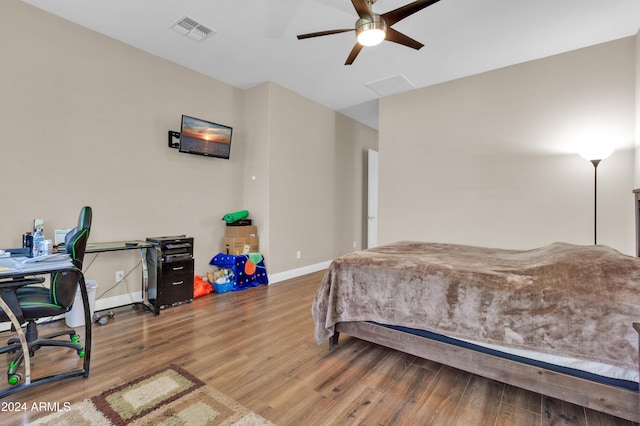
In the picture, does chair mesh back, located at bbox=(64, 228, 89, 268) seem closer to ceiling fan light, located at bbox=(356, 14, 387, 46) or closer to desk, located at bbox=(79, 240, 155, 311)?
desk, located at bbox=(79, 240, 155, 311)

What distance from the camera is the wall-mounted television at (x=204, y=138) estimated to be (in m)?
3.81

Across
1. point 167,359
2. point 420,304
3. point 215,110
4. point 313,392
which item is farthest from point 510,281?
point 215,110

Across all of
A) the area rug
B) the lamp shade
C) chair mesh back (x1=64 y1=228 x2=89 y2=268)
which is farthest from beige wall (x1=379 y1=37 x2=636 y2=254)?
chair mesh back (x1=64 y1=228 x2=89 y2=268)

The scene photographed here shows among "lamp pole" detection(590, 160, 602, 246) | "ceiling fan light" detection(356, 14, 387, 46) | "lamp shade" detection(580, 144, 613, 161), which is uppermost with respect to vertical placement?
"ceiling fan light" detection(356, 14, 387, 46)

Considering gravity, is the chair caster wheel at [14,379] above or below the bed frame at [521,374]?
below

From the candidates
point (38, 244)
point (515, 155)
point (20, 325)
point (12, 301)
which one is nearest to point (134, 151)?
point (38, 244)

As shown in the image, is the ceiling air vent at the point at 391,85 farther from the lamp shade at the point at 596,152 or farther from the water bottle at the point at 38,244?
the water bottle at the point at 38,244

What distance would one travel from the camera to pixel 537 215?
3617 mm

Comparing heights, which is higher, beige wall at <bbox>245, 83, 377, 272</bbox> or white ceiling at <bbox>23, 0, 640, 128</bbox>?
white ceiling at <bbox>23, 0, 640, 128</bbox>

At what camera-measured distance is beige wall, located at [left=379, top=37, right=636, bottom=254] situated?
3.24 meters

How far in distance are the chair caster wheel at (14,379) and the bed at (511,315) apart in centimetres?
192

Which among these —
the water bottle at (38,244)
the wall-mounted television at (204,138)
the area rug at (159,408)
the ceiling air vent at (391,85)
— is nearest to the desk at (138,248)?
the water bottle at (38,244)

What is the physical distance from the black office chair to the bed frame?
207 cm

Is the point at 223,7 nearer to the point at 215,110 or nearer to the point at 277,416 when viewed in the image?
the point at 215,110
